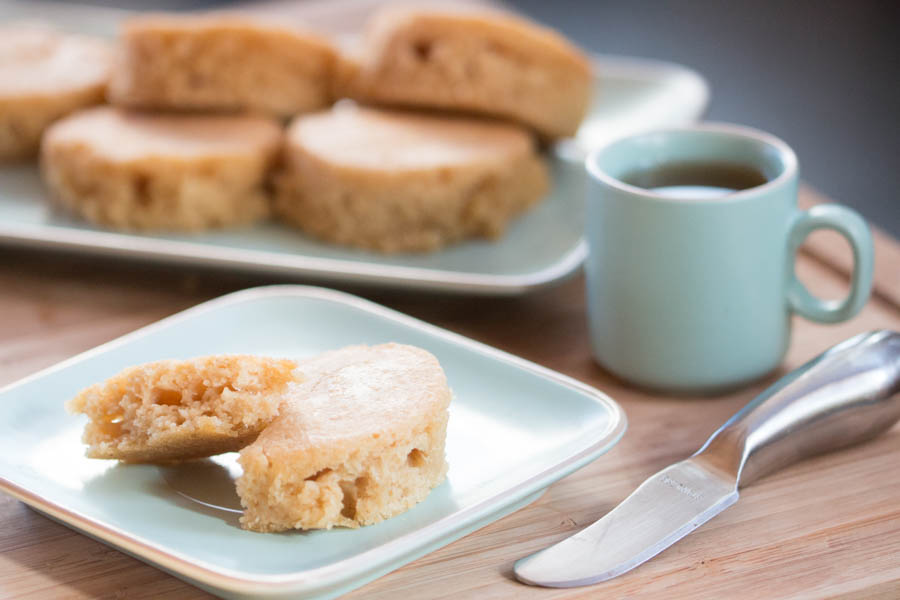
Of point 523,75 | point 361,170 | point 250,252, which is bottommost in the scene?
point 250,252

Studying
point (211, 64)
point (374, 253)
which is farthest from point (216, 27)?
point (374, 253)

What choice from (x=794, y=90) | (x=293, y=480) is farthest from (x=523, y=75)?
(x=794, y=90)

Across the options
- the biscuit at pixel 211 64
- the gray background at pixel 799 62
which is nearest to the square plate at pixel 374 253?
the biscuit at pixel 211 64

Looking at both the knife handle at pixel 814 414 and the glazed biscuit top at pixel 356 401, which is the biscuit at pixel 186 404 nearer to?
the glazed biscuit top at pixel 356 401

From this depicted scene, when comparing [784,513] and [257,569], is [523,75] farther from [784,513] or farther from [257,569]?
[257,569]

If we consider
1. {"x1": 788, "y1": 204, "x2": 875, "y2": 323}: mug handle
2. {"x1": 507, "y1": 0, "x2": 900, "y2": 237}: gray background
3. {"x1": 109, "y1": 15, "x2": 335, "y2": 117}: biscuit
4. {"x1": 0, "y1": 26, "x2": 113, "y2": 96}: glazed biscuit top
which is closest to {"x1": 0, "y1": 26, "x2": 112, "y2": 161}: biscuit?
{"x1": 0, "y1": 26, "x2": 113, "y2": 96}: glazed biscuit top

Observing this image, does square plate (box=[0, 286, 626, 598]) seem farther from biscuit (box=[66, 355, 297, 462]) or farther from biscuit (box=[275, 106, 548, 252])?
biscuit (box=[275, 106, 548, 252])

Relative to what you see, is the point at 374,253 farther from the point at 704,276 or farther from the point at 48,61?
the point at 48,61
